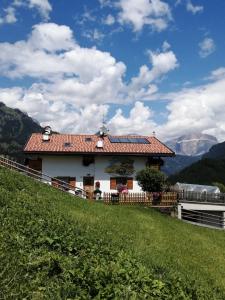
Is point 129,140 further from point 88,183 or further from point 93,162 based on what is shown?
point 88,183

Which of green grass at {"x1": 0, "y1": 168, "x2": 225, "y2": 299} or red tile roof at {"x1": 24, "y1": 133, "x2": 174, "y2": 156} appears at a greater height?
red tile roof at {"x1": 24, "y1": 133, "x2": 174, "y2": 156}

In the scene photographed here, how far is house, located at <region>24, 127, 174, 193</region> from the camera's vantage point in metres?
52.8

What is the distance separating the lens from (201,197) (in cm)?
4897

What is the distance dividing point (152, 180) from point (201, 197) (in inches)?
251

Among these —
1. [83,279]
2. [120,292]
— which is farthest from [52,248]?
[120,292]

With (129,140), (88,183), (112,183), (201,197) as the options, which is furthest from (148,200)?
(129,140)

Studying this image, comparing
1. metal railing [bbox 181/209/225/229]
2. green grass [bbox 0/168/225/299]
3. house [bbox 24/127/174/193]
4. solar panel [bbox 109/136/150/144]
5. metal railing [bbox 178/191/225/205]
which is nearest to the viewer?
green grass [bbox 0/168/225/299]

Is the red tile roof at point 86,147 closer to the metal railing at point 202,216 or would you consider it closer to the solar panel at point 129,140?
the solar panel at point 129,140

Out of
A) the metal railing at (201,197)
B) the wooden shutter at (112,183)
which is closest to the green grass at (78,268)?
the metal railing at (201,197)

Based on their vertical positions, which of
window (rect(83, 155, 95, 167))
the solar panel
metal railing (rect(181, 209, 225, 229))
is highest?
the solar panel

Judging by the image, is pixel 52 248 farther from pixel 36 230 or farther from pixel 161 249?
pixel 161 249

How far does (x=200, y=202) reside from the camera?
48.3m

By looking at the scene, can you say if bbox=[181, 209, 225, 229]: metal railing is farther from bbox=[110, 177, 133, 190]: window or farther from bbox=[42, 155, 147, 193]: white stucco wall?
bbox=[110, 177, 133, 190]: window

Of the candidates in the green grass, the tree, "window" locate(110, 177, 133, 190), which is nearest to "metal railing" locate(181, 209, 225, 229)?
the tree
